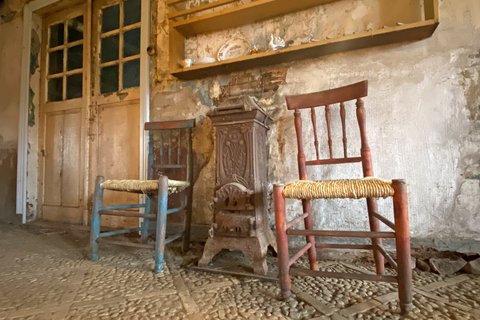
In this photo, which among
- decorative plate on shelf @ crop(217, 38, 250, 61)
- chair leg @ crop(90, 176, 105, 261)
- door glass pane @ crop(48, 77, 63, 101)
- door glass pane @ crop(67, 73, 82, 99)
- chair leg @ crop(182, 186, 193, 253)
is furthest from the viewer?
door glass pane @ crop(48, 77, 63, 101)

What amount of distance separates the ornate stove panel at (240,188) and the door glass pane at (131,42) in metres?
1.50

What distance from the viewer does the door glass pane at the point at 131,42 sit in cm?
256

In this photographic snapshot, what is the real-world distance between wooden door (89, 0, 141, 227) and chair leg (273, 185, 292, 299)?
1.69 meters

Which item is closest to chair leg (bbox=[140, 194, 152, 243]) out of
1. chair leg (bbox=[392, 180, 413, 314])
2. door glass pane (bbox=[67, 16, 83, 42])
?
chair leg (bbox=[392, 180, 413, 314])

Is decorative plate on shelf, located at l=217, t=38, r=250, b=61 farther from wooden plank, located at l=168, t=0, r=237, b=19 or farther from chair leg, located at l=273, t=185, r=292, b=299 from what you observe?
chair leg, located at l=273, t=185, r=292, b=299

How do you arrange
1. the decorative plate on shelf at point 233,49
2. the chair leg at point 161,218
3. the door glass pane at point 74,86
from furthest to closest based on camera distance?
1. the door glass pane at point 74,86
2. the decorative plate on shelf at point 233,49
3. the chair leg at point 161,218

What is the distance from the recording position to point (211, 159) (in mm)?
2068

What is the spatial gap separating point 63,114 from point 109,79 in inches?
27.1

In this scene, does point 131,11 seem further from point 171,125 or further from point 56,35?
point 171,125

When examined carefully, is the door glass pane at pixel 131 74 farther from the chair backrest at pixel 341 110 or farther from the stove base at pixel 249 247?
the stove base at pixel 249 247

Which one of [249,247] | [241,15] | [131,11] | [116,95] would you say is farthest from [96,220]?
Result: [131,11]

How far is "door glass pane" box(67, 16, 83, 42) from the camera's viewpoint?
9.50ft

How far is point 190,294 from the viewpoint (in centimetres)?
119

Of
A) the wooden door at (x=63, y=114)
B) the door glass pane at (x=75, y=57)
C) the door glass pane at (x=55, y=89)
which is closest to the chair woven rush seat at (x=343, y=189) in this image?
the wooden door at (x=63, y=114)
